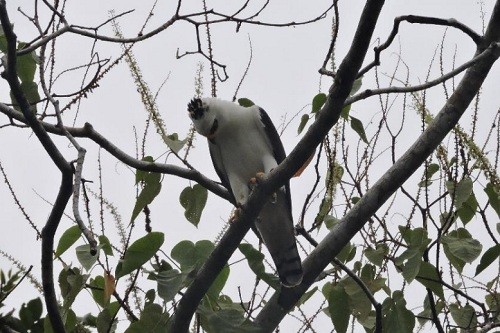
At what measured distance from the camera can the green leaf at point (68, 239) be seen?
321 cm

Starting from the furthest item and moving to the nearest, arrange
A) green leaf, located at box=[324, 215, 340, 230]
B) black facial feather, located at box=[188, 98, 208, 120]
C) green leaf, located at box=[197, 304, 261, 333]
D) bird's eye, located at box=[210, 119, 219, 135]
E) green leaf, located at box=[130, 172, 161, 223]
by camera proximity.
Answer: bird's eye, located at box=[210, 119, 219, 135] → black facial feather, located at box=[188, 98, 208, 120] → green leaf, located at box=[324, 215, 340, 230] → green leaf, located at box=[130, 172, 161, 223] → green leaf, located at box=[197, 304, 261, 333]

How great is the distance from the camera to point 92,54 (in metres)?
3.75

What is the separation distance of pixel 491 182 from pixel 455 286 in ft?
2.48

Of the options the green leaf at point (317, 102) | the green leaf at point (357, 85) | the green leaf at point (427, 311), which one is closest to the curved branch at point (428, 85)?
the green leaf at point (357, 85)

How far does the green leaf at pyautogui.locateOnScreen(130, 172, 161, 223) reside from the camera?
3553 mm

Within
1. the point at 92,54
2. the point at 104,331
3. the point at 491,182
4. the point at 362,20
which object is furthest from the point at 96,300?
the point at 491,182

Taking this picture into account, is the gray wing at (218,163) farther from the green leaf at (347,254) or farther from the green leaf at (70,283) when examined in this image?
the green leaf at (70,283)

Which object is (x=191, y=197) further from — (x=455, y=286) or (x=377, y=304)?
(x=455, y=286)

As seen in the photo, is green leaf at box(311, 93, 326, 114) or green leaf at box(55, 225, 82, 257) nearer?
green leaf at box(55, 225, 82, 257)

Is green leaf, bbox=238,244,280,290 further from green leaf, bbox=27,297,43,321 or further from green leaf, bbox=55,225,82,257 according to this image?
green leaf, bbox=27,297,43,321

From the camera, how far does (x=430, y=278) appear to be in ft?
12.7

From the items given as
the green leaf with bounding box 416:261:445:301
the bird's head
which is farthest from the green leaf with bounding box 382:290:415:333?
the bird's head

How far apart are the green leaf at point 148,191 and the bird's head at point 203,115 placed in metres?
1.38

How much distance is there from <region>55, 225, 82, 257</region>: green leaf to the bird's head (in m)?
1.85
